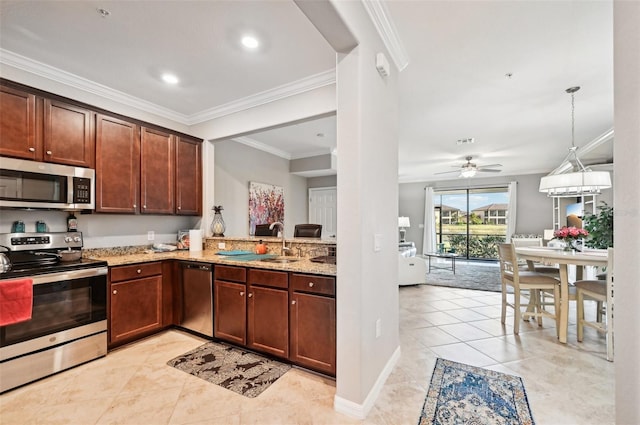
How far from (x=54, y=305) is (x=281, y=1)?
2.89m

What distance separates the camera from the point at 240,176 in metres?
4.93

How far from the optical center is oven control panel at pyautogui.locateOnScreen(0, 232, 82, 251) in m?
2.42

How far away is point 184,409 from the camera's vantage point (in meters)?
1.86

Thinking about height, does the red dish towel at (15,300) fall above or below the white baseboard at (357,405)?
above

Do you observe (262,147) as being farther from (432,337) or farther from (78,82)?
(432,337)

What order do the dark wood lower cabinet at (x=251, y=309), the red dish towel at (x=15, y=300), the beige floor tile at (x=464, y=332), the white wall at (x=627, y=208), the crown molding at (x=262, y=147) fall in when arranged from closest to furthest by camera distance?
the white wall at (x=627, y=208) → the red dish towel at (x=15, y=300) → the dark wood lower cabinet at (x=251, y=309) → the beige floor tile at (x=464, y=332) → the crown molding at (x=262, y=147)

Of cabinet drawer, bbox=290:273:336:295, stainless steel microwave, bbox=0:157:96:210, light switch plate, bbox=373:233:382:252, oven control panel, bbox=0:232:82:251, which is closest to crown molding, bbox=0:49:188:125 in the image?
stainless steel microwave, bbox=0:157:96:210

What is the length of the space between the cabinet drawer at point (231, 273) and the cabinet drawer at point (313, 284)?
0.57 m

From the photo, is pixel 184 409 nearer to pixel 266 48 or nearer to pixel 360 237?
pixel 360 237

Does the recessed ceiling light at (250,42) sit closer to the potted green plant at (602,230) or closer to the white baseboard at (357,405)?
the white baseboard at (357,405)

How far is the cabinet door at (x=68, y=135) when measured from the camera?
8.26ft

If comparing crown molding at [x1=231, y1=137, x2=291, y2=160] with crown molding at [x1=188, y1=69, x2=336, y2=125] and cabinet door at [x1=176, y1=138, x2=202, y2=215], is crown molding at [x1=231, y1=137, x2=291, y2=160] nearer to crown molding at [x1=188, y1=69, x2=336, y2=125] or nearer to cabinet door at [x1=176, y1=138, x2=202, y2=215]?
crown molding at [x1=188, y1=69, x2=336, y2=125]

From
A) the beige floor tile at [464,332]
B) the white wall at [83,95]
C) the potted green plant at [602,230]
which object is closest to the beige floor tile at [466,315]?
the beige floor tile at [464,332]

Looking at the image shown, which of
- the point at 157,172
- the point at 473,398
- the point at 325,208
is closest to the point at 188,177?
the point at 157,172
